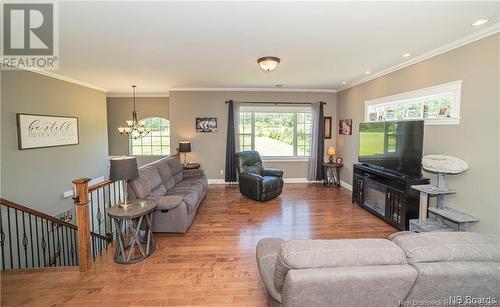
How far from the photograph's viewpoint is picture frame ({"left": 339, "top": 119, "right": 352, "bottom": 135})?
19.9 ft

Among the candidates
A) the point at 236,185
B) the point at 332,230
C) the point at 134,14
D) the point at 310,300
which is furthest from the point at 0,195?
the point at 332,230

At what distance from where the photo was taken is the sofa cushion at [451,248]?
1283 mm

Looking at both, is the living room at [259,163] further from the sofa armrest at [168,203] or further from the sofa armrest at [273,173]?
the sofa armrest at [273,173]

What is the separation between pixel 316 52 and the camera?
11.4ft

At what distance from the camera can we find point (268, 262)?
1.74m

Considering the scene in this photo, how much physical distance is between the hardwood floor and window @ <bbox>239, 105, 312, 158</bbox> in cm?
263

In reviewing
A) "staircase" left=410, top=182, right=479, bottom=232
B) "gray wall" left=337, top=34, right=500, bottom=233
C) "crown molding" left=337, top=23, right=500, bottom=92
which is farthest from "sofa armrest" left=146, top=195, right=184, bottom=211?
"crown molding" left=337, top=23, right=500, bottom=92

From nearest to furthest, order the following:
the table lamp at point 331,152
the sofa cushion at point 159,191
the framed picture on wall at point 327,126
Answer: the sofa cushion at point 159,191 < the table lamp at point 331,152 < the framed picture on wall at point 327,126

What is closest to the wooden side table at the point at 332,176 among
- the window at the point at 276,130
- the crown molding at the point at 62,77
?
the window at the point at 276,130

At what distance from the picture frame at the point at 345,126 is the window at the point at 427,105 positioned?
103 centimetres

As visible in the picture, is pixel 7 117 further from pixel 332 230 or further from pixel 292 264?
pixel 332 230

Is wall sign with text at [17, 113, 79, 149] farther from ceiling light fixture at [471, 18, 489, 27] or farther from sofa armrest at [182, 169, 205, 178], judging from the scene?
ceiling light fixture at [471, 18, 489, 27]

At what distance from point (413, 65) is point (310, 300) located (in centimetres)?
420

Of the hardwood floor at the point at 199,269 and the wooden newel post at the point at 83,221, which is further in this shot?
the wooden newel post at the point at 83,221
